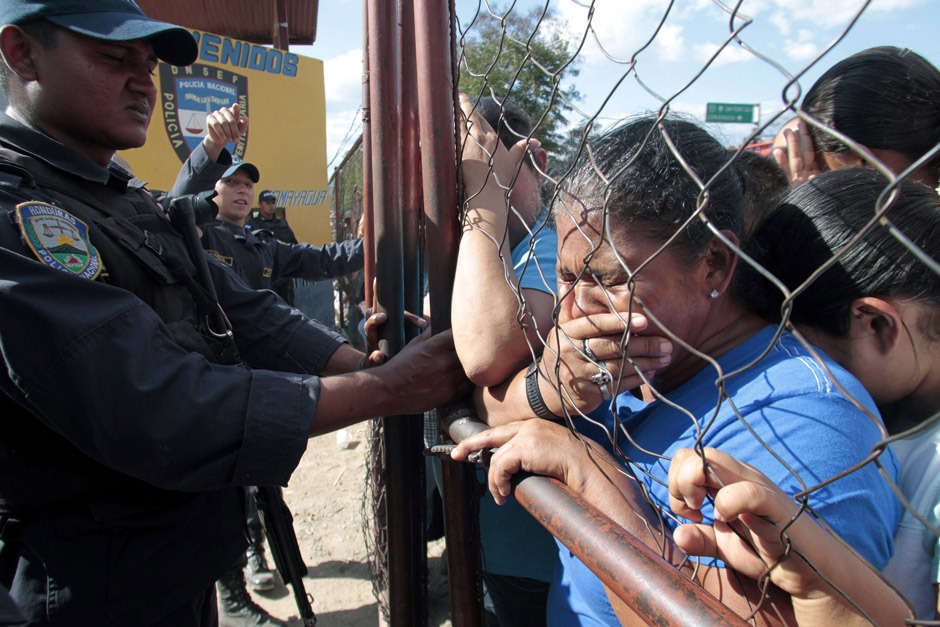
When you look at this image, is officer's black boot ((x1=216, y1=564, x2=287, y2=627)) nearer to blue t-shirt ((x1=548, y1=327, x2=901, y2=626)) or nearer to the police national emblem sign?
blue t-shirt ((x1=548, y1=327, x2=901, y2=626))

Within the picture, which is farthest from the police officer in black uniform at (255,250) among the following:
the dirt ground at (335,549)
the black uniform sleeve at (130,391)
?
the black uniform sleeve at (130,391)

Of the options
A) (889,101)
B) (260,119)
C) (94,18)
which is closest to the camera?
(94,18)

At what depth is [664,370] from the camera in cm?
108

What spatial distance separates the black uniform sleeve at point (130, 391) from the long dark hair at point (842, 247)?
111cm

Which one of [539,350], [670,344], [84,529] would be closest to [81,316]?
[84,529]

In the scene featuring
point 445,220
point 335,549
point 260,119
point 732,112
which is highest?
point 732,112

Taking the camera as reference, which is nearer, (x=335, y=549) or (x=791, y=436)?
(x=791, y=436)

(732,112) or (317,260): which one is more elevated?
(732,112)

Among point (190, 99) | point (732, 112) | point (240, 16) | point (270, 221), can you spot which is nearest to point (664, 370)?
point (270, 221)

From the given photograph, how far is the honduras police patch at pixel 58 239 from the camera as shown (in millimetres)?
1095

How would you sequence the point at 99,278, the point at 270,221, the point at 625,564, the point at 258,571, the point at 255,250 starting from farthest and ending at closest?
the point at 270,221, the point at 255,250, the point at 258,571, the point at 99,278, the point at 625,564

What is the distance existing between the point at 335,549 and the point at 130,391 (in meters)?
2.81

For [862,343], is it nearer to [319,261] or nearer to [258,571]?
[258,571]

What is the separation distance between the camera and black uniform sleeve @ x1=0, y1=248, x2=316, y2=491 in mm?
1054
